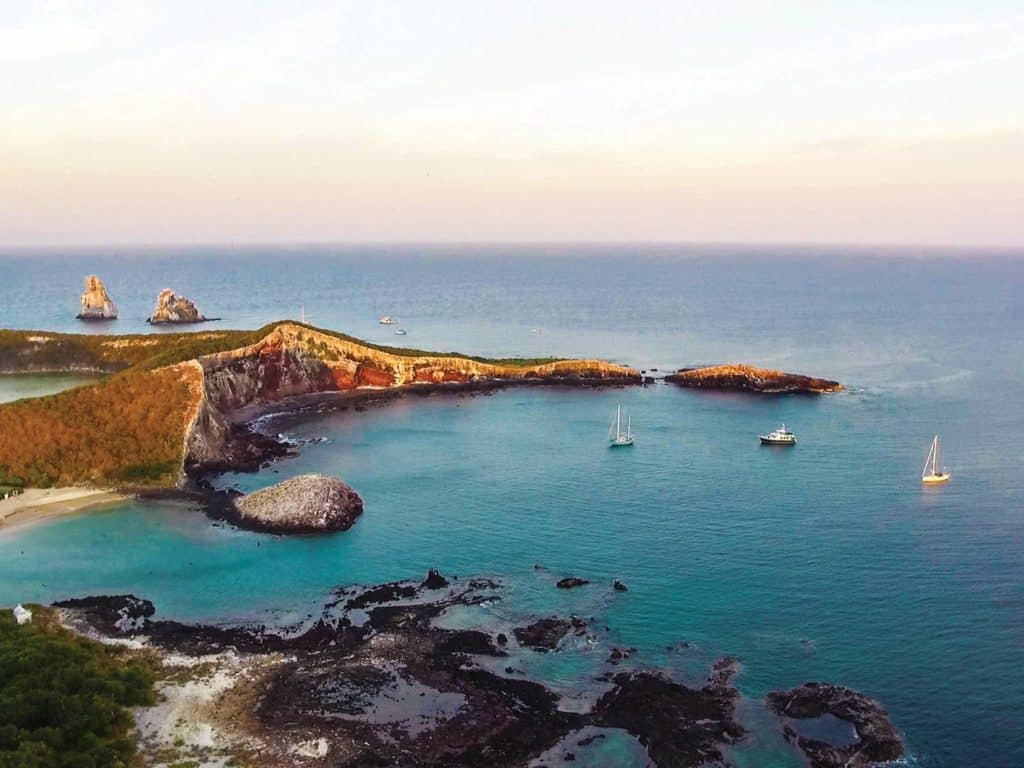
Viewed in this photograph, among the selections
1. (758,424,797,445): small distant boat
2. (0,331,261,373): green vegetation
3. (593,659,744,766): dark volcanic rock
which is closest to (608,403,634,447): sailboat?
(758,424,797,445): small distant boat

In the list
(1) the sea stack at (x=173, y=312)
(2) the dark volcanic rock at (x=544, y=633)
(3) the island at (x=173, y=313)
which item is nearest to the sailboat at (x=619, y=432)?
(2) the dark volcanic rock at (x=544, y=633)

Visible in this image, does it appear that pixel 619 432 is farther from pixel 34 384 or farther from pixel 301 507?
pixel 34 384

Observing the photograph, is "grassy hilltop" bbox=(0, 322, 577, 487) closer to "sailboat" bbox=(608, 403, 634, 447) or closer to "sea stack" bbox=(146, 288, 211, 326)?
"sailboat" bbox=(608, 403, 634, 447)

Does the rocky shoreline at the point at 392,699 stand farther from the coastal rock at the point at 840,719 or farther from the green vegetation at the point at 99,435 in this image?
the green vegetation at the point at 99,435

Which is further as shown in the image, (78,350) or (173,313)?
(173,313)

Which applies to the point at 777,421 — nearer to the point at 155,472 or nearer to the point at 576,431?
the point at 576,431

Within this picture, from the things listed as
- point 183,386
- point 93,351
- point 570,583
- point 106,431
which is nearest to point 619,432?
point 570,583
